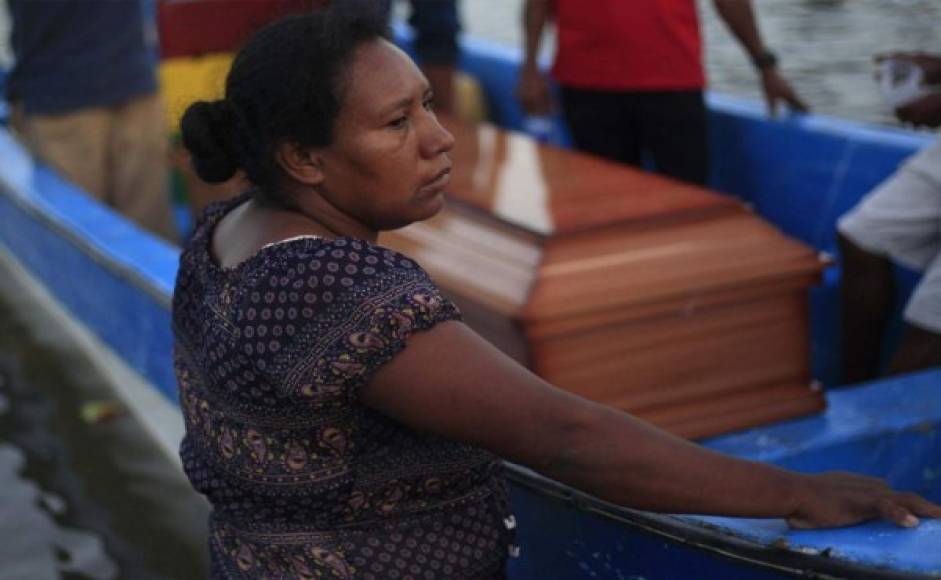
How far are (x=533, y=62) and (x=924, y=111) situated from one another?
1665 millimetres

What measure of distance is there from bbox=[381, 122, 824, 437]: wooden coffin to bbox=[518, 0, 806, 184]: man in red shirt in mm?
1312

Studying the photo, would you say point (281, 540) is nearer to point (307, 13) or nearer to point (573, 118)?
point (307, 13)

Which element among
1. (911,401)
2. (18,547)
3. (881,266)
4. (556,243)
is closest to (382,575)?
(556,243)

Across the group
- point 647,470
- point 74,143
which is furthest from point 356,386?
point 74,143

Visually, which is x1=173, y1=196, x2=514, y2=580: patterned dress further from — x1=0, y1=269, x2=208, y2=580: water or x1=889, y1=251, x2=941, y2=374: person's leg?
x1=0, y1=269, x2=208, y2=580: water

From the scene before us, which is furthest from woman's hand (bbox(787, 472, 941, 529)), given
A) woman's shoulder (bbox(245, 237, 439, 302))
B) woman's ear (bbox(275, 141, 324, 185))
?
woman's ear (bbox(275, 141, 324, 185))

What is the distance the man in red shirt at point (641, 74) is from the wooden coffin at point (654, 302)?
1.31 metres

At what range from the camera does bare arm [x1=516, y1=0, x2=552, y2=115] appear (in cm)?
445

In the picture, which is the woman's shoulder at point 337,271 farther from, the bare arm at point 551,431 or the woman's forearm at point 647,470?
the woman's forearm at point 647,470

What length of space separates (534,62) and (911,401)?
87.2 inches

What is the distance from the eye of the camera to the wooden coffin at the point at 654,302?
2.58m

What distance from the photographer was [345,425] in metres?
1.72

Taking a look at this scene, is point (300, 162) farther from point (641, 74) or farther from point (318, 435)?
point (641, 74)

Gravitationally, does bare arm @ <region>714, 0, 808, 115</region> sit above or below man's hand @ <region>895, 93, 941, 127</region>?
below
